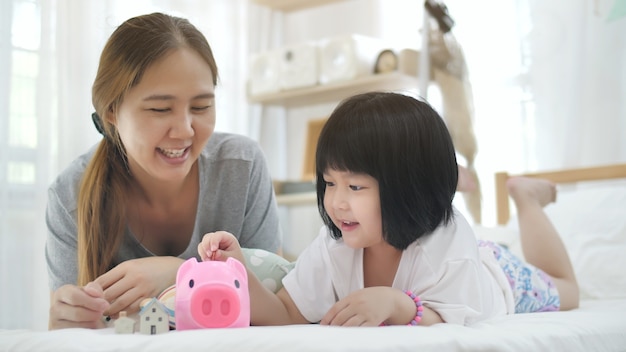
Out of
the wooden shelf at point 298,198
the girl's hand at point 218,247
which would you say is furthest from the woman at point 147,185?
the wooden shelf at point 298,198

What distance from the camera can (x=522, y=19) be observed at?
8.93 feet

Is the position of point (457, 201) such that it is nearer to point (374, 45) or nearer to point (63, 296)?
point (374, 45)

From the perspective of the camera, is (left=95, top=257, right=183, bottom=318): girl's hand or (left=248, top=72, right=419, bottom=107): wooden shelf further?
(left=248, top=72, right=419, bottom=107): wooden shelf

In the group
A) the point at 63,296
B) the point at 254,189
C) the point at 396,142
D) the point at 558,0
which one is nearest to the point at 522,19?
the point at 558,0

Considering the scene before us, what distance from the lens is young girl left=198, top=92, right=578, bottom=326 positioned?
3.42 feet

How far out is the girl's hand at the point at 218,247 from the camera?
1.05 metres

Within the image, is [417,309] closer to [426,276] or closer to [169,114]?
[426,276]

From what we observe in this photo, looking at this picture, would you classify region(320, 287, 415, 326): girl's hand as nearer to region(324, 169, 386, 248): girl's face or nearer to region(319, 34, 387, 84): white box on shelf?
region(324, 169, 386, 248): girl's face

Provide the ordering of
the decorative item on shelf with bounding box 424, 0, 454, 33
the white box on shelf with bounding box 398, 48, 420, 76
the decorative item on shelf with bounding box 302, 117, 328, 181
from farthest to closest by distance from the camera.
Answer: the decorative item on shelf with bounding box 302, 117, 328, 181 < the white box on shelf with bounding box 398, 48, 420, 76 < the decorative item on shelf with bounding box 424, 0, 454, 33

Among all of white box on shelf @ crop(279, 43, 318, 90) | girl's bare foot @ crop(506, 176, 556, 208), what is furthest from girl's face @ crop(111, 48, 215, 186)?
white box on shelf @ crop(279, 43, 318, 90)

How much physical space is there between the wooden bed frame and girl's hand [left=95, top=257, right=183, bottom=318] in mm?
1579

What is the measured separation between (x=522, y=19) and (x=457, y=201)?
74cm

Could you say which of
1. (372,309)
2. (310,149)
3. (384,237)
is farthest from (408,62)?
(372,309)

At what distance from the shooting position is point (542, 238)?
163cm
